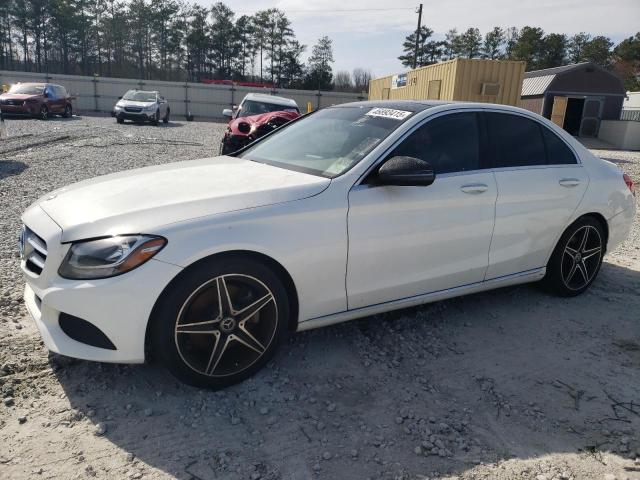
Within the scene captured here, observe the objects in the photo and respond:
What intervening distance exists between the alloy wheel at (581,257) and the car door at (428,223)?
107 cm

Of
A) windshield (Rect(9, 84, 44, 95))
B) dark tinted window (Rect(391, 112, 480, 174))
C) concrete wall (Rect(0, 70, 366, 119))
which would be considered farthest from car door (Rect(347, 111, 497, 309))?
concrete wall (Rect(0, 70, 366, 119))

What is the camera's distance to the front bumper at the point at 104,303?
2.48m

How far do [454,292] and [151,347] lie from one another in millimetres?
2148

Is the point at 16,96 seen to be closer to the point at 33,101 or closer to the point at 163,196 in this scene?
the point at 33,101

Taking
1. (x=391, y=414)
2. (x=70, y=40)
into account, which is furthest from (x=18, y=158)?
(x=70, y=40)

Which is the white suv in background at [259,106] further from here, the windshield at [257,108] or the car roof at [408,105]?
the car roof at [408,105]

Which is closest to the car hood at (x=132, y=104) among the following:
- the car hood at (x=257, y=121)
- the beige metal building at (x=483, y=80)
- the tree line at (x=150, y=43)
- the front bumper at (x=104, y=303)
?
the beige metal building at (x=483, y=80)

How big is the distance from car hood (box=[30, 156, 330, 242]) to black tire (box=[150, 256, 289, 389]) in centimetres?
33

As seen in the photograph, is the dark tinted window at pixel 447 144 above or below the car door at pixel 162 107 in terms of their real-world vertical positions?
above

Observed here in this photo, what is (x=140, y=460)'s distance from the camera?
2.34 m

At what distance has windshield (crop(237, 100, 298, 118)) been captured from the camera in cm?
1299

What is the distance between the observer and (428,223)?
3381 millimetres

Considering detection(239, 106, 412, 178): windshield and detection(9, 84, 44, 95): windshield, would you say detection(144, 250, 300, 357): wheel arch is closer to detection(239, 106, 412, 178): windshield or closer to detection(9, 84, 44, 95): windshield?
detection(239, 106, 412, 178): windshield

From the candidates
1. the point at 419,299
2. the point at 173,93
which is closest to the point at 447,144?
the point at 419,299
